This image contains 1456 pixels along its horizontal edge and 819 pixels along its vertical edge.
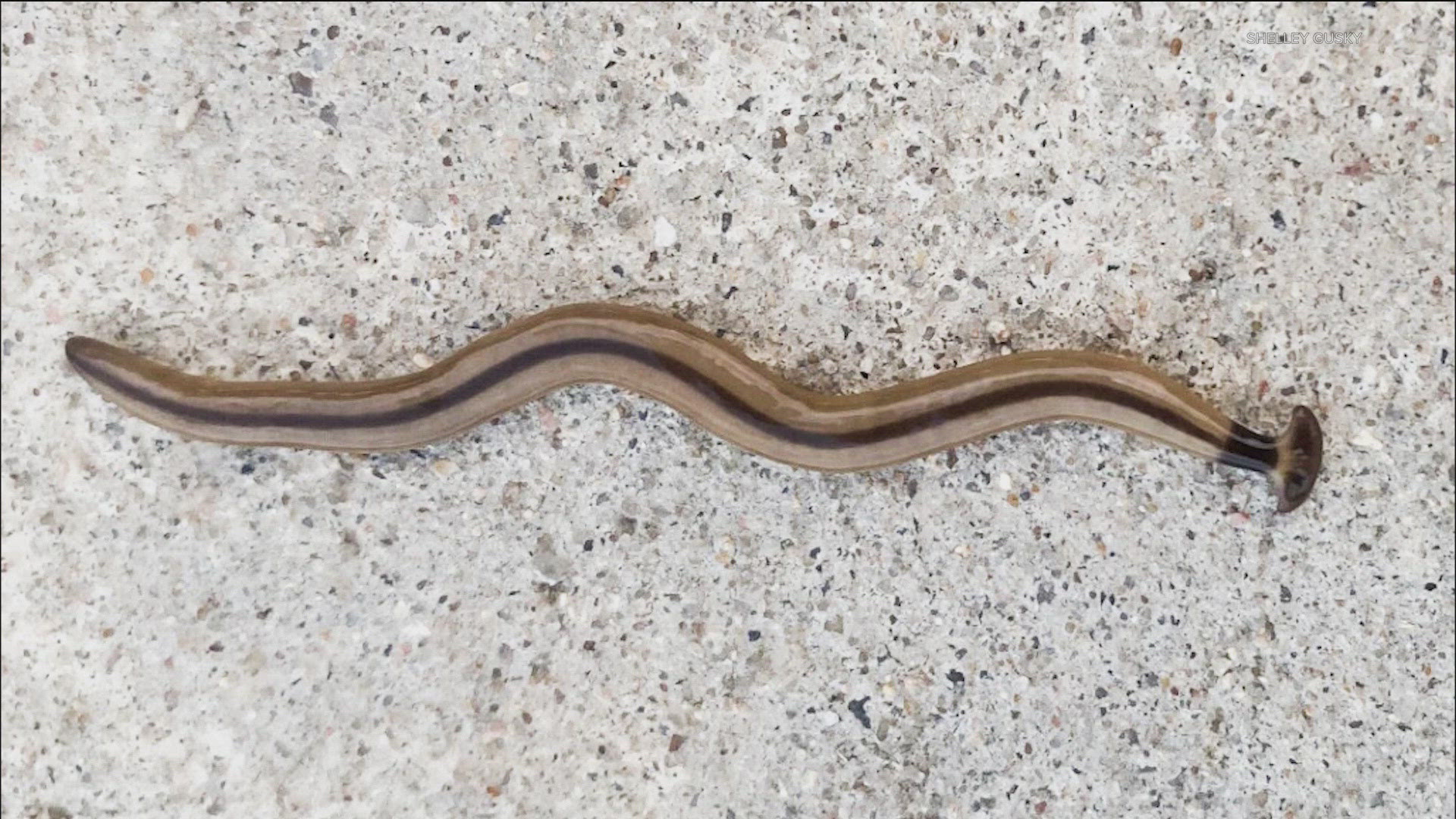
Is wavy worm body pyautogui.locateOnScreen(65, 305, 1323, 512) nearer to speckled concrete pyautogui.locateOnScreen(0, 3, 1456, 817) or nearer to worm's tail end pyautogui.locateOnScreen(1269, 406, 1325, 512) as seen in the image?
worm's tail end pyautogui.locateOnScreen(1269, 406, 1325, 512)

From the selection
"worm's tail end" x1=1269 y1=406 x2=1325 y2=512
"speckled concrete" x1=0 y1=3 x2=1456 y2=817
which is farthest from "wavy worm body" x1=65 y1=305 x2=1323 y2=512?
"speckled concrete" x1=0 y1=3 x2=1456 y2=817

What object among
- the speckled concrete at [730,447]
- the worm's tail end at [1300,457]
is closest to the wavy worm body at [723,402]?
the worm's tail end at [1300,457]

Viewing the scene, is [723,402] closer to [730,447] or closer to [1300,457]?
[730,447]

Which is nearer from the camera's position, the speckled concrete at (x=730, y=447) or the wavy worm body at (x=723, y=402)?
the wavy worm body at (x=723, y=402)

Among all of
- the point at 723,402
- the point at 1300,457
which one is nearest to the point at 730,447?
the point at 723,402

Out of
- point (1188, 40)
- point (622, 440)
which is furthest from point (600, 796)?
point (1188, 40)

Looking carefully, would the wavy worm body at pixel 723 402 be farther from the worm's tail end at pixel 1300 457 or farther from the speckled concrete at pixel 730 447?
the speckled concrete at pixel 730 447
